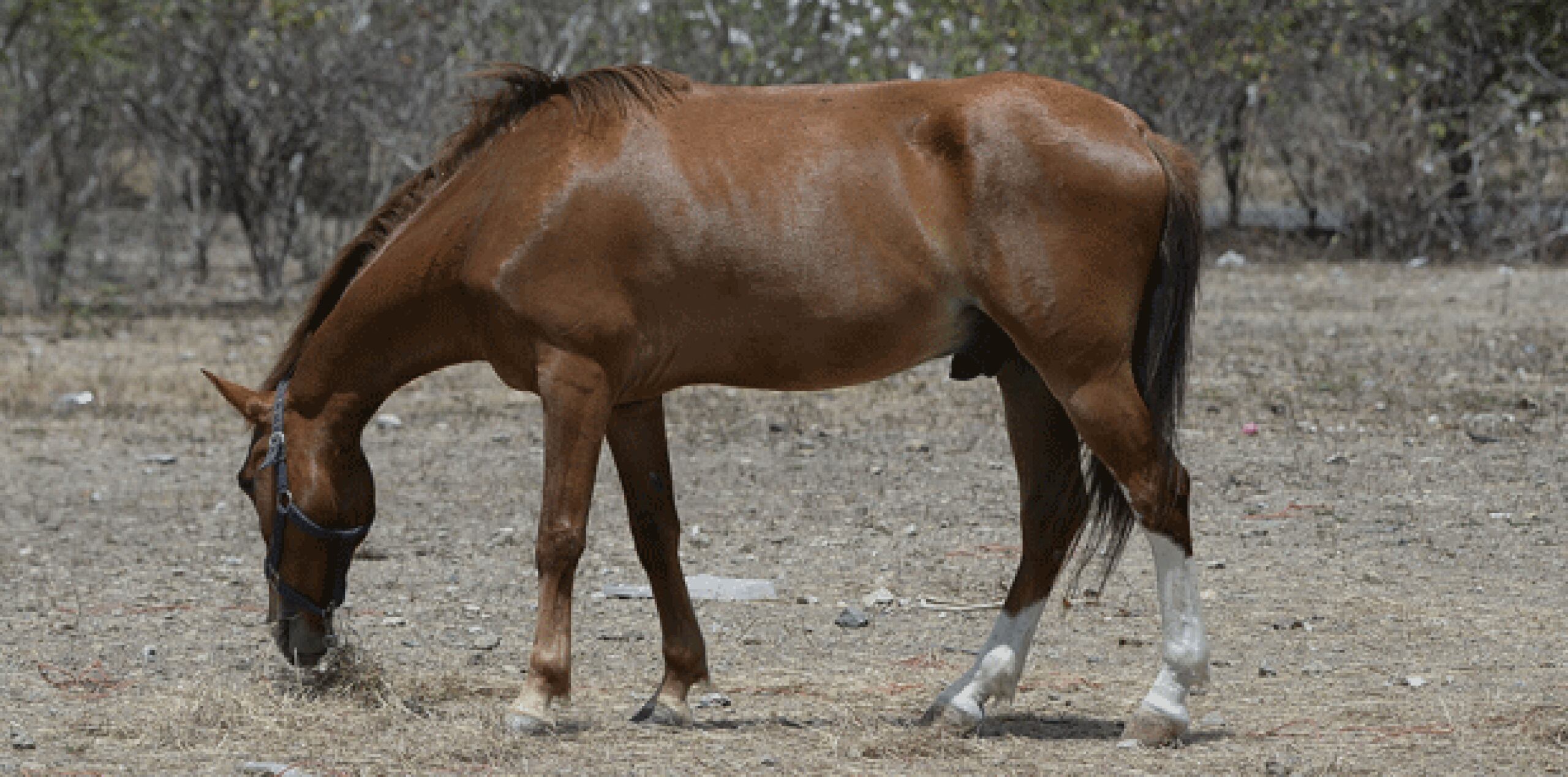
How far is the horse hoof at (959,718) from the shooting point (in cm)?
508

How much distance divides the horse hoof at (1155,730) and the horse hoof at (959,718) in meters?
0.40

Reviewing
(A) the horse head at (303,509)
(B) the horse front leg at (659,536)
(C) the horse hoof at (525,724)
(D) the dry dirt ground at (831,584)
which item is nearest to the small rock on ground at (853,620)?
(D) the dry dirt ground at (831,584)

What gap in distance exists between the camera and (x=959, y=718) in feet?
16.7

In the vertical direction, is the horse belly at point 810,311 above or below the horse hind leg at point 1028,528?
above

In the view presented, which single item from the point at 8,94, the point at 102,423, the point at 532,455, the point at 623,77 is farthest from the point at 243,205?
the point at 623,77

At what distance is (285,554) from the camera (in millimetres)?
5246

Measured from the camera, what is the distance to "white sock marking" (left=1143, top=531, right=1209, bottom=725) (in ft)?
16.1

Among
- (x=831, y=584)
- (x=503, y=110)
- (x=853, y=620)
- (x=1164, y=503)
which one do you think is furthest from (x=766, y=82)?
(x=1164, y=503)

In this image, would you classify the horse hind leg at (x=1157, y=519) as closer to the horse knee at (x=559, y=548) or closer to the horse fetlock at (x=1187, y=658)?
the horse fetlock at (x=1187, y=658)

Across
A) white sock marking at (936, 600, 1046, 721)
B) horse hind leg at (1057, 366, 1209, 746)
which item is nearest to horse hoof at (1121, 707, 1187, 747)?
horse hind leg at (1057, 366, 1209, 746)

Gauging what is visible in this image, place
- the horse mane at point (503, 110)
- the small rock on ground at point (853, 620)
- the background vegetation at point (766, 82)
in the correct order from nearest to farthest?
the horse mane at point (503, 110) < the small rock on ground at point (853, 620) < the background vegetation at point (766, 82)

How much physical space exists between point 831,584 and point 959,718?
200 centimetres

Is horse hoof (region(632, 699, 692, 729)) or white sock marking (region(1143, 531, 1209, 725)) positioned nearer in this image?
white sock marking (region(1143, 531, 1209, 725))

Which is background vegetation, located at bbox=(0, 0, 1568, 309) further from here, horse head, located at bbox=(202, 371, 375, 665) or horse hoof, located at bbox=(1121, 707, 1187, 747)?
horse hoof, located at bbox=(1121, 707, 1187, 747)
